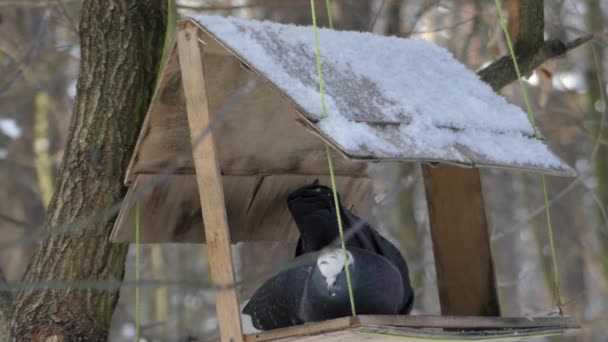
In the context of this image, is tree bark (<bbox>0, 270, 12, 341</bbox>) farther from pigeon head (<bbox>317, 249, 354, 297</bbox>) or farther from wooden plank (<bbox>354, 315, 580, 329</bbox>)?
wooden plank (<bbox>354, 315, 580, 329</bbox>)

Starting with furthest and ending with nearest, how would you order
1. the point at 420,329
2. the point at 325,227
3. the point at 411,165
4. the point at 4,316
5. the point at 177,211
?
1. the point at 411,165
2. the point at 177,211
3. the point at 325,227
4. the point at 4,316
5. the point at 420,329

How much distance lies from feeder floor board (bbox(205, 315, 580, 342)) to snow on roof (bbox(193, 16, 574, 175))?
0.38 metres

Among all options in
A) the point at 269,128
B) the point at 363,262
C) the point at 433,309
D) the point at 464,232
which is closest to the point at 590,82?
the point at 433,309

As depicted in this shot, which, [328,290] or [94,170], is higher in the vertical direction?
[94,170]

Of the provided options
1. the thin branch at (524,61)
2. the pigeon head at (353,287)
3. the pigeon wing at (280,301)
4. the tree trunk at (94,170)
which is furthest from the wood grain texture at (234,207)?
the pigeon head at (353,287)

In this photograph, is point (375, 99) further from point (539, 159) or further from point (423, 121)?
point (539, 159)

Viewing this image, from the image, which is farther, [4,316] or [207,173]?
[4,316]

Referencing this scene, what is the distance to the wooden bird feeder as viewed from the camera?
227cm

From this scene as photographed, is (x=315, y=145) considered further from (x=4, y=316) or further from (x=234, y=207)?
Result: (x=4, y=316)

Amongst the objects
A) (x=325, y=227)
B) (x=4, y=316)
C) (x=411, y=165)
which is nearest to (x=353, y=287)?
(x=325, y=227)

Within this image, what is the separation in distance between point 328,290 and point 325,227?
2.23 feet

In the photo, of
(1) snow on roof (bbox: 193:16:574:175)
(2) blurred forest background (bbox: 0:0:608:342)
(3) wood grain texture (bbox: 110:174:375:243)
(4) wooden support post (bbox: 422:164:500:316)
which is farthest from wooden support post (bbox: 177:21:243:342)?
(4) wooden support post (bbox: 422:164:500:316)

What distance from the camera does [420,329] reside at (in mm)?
2201

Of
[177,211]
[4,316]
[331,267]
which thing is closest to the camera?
[331,267]
